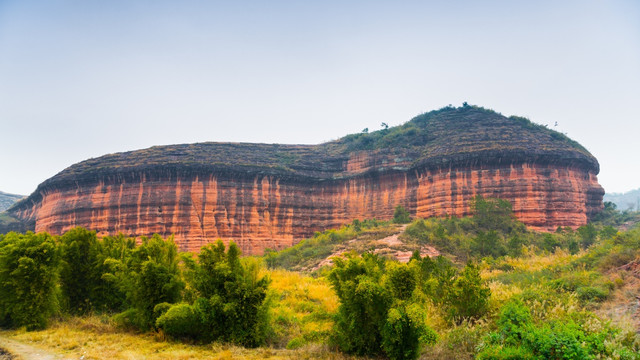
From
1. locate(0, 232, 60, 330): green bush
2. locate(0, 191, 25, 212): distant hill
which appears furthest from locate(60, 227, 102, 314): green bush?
locate(0, 191, 25, 212): distant hill

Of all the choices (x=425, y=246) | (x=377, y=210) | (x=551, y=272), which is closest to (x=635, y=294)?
(x=551, y=272)

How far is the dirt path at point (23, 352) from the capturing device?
26.2ft

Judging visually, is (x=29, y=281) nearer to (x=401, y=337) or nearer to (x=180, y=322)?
(x=180, y=322)

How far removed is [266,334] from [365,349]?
107 inches

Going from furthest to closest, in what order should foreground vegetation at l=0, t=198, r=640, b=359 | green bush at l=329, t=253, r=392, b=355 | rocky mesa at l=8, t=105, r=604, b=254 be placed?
rocky mesa at l=8, t=105, r=604, b=254 < green bush at l=329, t=253, r=392, b=355 < foreground vegetation at l=0, t=198, r=640, b=359

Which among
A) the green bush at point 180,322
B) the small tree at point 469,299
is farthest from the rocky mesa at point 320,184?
the green bush at point 180,322

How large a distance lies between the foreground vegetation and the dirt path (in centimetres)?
38

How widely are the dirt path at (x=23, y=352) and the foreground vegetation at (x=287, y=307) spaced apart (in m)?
0.38

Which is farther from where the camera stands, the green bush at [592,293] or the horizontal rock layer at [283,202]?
the horizontal rock layer at [283,202]

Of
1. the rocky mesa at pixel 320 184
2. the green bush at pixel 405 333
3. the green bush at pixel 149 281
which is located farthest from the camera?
the rocky mesa at pixel 320 184

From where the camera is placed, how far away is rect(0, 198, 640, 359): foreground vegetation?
22.9 ft

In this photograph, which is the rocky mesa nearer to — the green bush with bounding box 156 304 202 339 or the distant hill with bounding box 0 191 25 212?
the green bush with bounding box 156 304 202 339

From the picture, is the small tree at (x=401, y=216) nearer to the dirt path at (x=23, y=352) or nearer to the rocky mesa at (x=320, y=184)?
the rocky mesa at (x=320, y=184)

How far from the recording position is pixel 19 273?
10.8 meters
